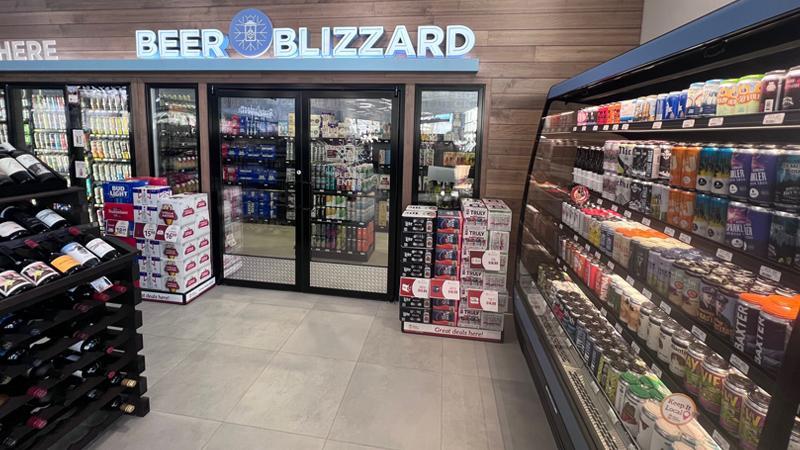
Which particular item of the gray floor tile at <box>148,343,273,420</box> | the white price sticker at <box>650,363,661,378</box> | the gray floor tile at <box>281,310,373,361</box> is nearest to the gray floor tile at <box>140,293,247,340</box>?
the gray floor tile at <box>148,343,273,420</box>

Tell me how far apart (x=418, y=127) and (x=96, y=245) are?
9.54 feet

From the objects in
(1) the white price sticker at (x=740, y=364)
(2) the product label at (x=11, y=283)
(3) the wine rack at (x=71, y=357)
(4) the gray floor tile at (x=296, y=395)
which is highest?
(1) the white price sticker at (x=740, y=364)

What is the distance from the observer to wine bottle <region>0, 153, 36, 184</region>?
92.7 inches

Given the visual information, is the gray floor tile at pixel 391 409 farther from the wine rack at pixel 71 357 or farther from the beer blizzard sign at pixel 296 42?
the beer blizzard sign at pixel 296 42

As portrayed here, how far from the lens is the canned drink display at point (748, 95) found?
1.34 meters

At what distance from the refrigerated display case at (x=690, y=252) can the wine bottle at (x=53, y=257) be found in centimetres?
265

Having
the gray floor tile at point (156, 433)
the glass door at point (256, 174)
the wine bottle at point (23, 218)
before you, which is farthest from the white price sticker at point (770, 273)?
the glass door at point (256, 174)

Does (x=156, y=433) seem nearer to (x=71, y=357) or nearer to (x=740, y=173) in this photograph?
(x=71, y=357)

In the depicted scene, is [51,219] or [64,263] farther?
[51,219]

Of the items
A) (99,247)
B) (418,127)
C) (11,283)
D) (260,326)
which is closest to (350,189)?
(418,127)

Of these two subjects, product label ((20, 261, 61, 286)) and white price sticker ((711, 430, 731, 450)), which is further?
product label ((20, 261, 61, 286))

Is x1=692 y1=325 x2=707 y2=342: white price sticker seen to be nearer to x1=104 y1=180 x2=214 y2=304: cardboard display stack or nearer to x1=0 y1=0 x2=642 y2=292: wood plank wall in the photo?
x1=0 y1=0 x2=642 y2=292: wood plank wall

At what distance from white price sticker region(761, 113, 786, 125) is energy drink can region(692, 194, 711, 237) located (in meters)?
0.41

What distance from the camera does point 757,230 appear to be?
1352 millimetres
